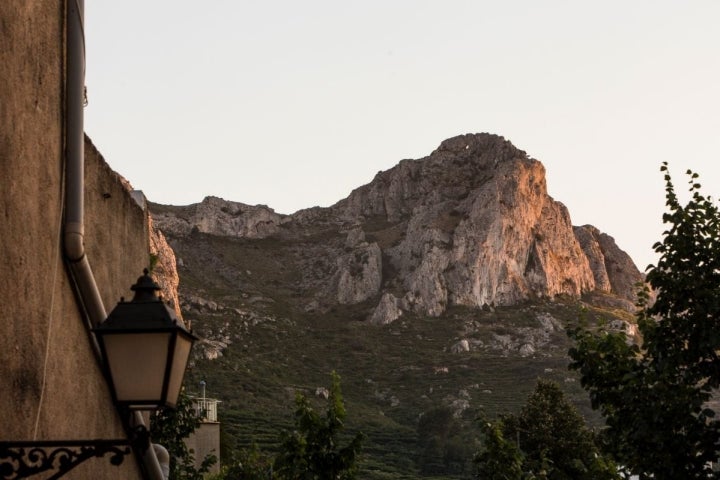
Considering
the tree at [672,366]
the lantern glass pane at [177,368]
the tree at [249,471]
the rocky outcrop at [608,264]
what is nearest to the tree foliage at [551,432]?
the tree at [249,471]

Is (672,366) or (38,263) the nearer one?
(38,263)

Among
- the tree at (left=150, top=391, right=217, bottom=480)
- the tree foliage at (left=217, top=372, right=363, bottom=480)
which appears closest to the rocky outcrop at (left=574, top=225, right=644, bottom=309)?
the tree at (left=150, top=391, right=217, bottom=480)

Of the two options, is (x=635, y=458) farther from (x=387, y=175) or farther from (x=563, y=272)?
(x=387, y=175)

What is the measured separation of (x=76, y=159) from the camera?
181 inches

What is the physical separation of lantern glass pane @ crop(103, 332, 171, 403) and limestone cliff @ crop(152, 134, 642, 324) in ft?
382

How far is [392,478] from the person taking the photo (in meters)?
65.9

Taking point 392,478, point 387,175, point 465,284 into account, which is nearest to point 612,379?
point 392,478

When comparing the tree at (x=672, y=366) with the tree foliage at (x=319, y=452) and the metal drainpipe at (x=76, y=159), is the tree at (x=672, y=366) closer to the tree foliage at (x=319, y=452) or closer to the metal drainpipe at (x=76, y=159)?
the tree foliage at (x=319, y=452)

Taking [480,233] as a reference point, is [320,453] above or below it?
below

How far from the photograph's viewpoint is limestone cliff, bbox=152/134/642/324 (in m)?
128

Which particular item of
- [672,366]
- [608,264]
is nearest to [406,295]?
[608,264]

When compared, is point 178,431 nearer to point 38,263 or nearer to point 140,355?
point 38,263

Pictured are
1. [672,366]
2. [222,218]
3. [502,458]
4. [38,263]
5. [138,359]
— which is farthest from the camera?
[222,218]

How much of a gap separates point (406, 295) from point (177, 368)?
120 m
